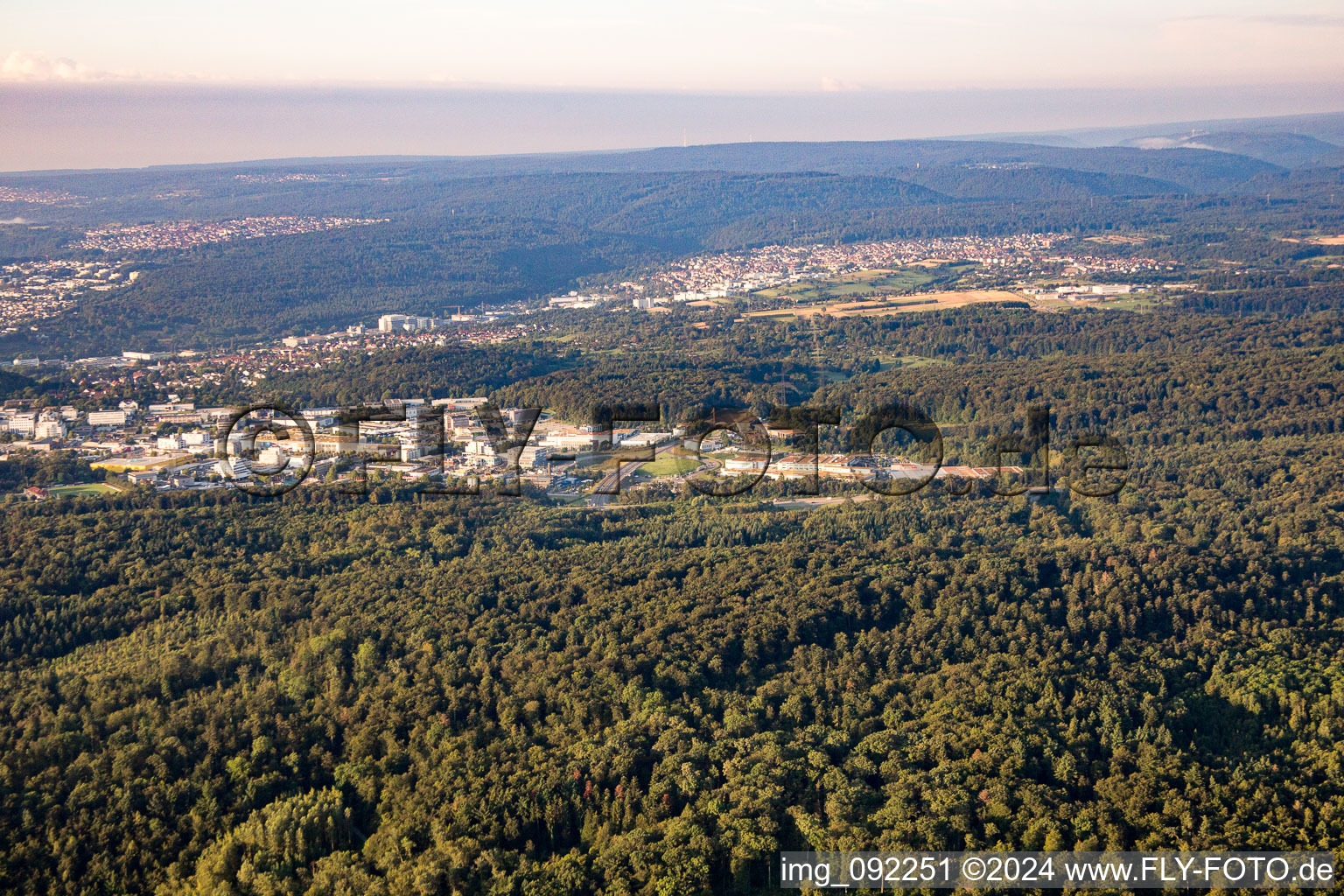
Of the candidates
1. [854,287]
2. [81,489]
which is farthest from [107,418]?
[854,287]

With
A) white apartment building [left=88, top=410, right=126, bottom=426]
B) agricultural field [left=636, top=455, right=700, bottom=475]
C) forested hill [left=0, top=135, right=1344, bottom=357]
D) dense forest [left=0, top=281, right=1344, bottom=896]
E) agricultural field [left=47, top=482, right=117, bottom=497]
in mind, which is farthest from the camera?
forested hill [left=0, top=135, right=1344, bottom=357]

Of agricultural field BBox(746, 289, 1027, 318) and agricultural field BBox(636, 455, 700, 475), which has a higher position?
agricultural field BBox(746, 289, 1027, 318)

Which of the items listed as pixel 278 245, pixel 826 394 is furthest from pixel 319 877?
pixel 278 245

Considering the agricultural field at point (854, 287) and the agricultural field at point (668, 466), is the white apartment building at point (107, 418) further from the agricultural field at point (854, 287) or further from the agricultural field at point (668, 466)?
the agricultural field at point (854, 287)

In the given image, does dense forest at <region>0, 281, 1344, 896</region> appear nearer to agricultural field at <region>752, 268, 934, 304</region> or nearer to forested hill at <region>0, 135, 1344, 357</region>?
forested hill at <region>0, 135, 1344, 357</region>

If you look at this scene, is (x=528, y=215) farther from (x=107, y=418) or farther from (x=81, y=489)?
(x=81, y=489)

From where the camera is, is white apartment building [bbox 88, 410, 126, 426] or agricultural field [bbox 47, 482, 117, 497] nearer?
agricultural field [bbox 47, 482, 117, 497]

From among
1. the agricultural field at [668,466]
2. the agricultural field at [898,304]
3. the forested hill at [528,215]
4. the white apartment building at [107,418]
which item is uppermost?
the forested hill at [528,215]

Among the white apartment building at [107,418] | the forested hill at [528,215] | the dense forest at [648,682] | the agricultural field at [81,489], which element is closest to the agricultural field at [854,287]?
the forested hill at [528,215]

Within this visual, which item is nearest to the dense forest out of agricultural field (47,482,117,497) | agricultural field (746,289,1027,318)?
agricultural field (47,482,117,497)

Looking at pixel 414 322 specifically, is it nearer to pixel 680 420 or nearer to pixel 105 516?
pixel 680 420
